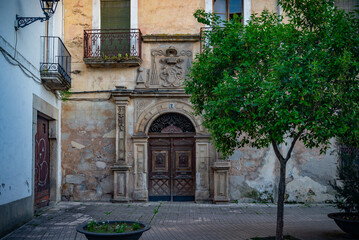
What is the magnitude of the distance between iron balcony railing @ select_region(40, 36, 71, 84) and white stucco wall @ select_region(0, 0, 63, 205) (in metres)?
0.27

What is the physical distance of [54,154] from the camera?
12.5 meters

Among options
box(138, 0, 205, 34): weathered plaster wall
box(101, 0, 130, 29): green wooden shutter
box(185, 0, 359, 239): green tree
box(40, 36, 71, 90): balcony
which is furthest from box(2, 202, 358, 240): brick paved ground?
box(101, 0, 130, 29): green wooden shutter

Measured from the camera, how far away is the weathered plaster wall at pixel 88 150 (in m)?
12.9

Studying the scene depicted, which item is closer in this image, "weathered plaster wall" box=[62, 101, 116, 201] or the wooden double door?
"weathered plaster wall" box=[62, 101, 116, 201]

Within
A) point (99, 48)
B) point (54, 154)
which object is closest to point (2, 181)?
point (54, 154)

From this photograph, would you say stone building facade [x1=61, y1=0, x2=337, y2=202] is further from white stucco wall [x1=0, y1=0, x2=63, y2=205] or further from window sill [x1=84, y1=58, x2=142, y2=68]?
white stucco wall [x1=0, y1=0, x2=63, y2=205]

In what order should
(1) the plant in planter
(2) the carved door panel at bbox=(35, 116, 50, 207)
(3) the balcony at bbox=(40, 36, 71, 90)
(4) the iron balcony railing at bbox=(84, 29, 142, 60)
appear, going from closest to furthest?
(1) the plant in planter → (3) the balcony at bbox=(40, 36, 71, 90) → (2) the carved door panel at bbox=(35, 116, 50, 207) → (4) the iron balcony railing at bbox=(84, 29, 142, 60)

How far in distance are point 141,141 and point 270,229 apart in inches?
215

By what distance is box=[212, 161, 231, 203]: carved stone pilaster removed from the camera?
12.6 meters

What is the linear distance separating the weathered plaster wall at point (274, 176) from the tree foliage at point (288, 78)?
5.08 metres

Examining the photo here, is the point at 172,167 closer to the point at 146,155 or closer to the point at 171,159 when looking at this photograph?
the point at 171,159

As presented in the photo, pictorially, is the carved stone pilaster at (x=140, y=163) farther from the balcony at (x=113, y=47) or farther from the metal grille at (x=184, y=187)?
the balcony at (x=113, y=47)

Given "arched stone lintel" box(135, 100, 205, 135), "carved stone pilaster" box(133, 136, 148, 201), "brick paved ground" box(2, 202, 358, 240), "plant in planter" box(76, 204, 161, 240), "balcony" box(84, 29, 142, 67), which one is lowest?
"brick paved ground" box(2, 202, 358, 240)

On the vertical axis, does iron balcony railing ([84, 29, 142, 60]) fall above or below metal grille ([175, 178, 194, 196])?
above
